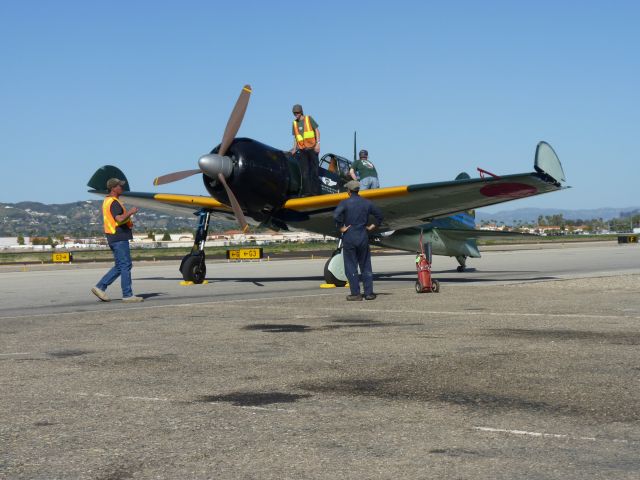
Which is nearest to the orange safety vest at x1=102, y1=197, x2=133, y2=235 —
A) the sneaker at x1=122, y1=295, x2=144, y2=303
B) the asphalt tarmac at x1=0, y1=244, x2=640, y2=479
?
the sneaker at x1=122, y1=295, x2=144, y2=303

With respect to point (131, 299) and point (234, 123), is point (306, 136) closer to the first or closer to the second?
point (234, 123)

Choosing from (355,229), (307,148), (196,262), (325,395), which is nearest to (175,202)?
(196,262)

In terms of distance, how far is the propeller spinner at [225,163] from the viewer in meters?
15.5

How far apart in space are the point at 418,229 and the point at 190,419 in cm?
1669

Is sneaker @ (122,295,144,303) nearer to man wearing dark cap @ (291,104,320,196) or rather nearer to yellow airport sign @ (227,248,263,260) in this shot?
man wearing dark cap @ (291,104,320,196)

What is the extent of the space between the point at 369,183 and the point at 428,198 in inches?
65.8

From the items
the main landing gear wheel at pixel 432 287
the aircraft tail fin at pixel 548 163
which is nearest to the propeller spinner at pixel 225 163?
the main landing gear wheel at pixel 432 287

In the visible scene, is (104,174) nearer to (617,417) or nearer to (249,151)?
(249,151)

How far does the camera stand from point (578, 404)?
15.2 ft

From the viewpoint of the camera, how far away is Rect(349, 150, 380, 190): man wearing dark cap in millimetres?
17922

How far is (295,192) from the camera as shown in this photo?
1698 centimetres

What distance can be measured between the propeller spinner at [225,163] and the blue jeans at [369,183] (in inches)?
114

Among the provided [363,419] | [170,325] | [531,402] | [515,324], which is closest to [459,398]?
[531,402]

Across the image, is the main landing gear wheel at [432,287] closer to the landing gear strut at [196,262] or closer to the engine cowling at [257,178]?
the engine cowling at [257,178]
